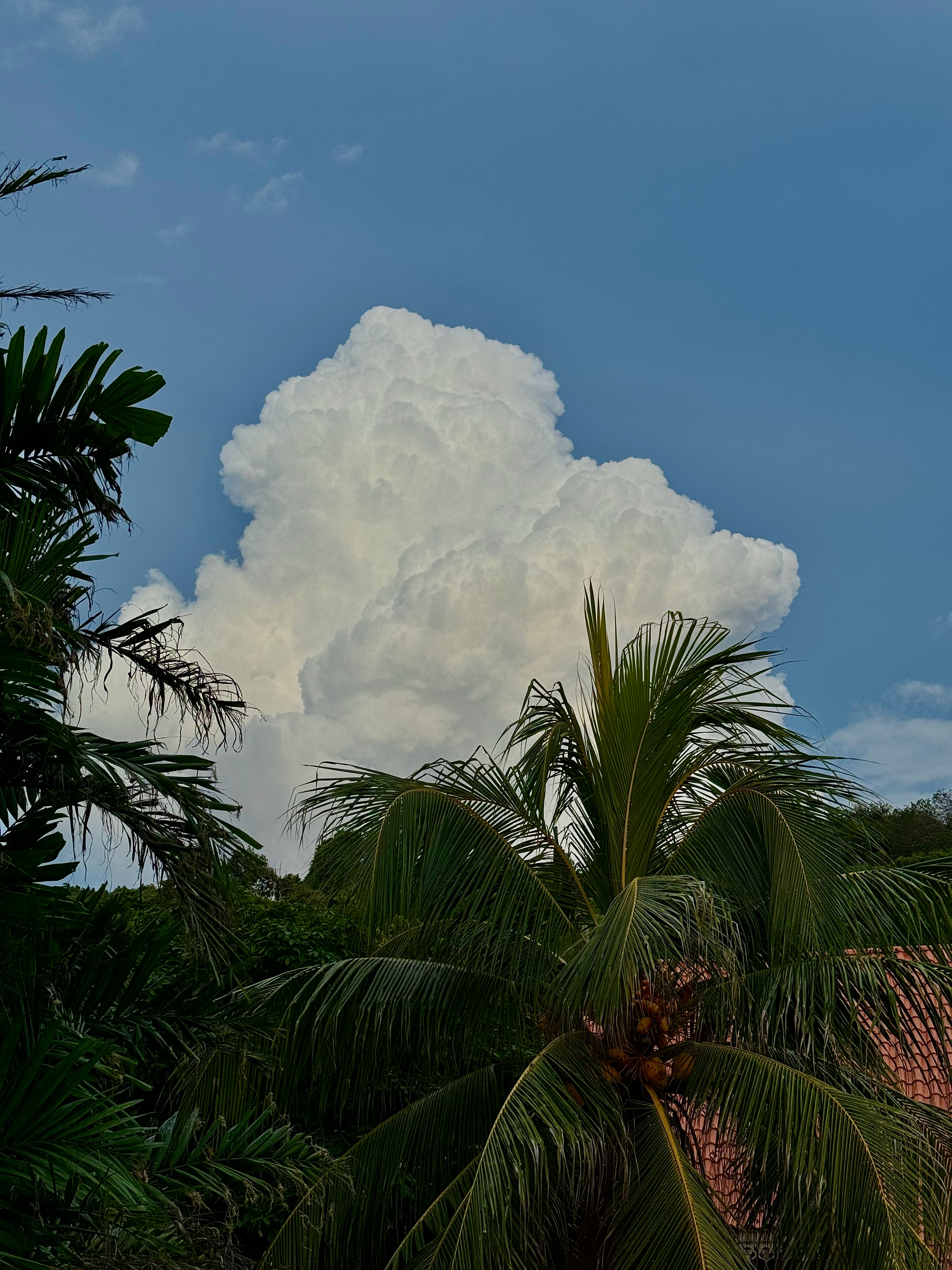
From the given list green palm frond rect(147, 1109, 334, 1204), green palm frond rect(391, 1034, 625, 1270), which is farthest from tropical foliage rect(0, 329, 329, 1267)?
green palm frond rect(391, 1034, 625, 1270)

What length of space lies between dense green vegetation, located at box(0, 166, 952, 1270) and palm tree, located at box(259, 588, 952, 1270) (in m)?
0.02

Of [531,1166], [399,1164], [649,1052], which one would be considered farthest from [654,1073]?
[399,1164]

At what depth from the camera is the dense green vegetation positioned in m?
4.02

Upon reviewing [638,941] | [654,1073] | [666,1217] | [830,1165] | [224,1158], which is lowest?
[666,1217]

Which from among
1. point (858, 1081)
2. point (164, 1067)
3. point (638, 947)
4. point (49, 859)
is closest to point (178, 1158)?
point (49, 859)

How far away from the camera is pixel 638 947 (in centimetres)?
525

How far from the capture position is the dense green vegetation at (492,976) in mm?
4016

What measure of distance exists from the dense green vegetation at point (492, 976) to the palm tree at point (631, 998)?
0.08ft

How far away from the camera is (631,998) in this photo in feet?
18.0

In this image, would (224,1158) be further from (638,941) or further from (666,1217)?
(666,1217)

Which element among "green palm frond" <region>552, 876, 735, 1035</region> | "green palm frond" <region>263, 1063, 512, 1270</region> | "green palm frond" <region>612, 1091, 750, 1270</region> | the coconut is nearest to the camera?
"green palm frond" <region>552, 876, 735, 1035</region>

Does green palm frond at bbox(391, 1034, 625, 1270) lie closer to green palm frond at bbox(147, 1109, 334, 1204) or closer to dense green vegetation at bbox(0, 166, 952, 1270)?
dense green vegetation at bbox(0, 166, 952, 1270)

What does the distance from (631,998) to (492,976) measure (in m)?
1.71

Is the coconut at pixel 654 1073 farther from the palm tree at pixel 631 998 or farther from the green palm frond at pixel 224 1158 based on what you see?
the green palm frond at pixel 224 1158
